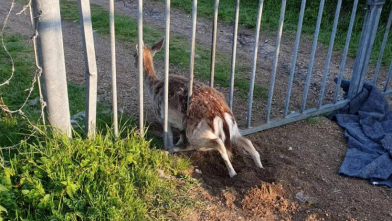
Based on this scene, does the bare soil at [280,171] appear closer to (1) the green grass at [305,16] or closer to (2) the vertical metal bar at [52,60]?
(2) the vertical metal bar at [52,60]

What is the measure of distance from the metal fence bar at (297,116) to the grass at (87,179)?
121 centimetres

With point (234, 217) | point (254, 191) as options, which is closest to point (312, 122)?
point (254, 191)

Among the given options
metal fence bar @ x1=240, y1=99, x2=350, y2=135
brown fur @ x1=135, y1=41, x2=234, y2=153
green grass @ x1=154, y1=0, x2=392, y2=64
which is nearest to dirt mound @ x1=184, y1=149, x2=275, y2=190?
brown fur @ x1=135, y1=41, x2=234, y2=153

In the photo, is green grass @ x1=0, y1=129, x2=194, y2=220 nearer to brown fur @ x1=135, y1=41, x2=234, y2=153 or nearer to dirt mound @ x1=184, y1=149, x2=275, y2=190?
dirt mound @ x1=184, y1=149, x2=275, y2=190

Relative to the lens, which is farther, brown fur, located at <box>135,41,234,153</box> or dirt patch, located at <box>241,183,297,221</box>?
brown fur, located at <box>135,41,234,153</box>

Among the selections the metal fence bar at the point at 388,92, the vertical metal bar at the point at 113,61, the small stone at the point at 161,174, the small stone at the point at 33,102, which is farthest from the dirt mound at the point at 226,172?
the metal fence bar at the point at 388,92

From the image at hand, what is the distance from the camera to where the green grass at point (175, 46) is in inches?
272

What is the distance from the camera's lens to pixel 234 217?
3.82 metres

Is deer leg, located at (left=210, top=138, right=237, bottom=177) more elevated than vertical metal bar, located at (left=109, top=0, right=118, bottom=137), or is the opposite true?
vertical metal bar, located at (left=109, top=0, right=118, bottom=137)

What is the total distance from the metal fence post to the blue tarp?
0.44 ft

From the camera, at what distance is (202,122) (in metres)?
4.35

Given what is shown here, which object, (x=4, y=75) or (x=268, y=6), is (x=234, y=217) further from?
(x=268, y=6)

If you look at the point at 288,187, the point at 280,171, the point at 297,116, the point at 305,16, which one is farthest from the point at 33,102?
the point at 305,16

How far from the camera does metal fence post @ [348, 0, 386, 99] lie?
579 cm
